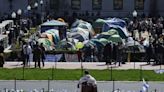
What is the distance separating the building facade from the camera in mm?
76375

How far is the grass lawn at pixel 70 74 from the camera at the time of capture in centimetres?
3116

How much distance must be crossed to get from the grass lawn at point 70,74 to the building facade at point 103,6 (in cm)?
4269

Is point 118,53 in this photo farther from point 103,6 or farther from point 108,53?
point 103,6

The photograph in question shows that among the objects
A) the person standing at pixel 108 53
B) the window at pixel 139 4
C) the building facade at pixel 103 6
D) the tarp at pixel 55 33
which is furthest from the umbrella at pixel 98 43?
the window at pixel 139 4

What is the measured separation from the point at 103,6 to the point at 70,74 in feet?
150

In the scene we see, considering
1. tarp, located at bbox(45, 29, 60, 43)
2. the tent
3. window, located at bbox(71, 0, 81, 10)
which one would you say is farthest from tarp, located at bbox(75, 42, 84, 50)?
window, located at bbox(71, 0, 81, 10)

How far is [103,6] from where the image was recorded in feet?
254

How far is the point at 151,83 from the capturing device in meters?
29.7

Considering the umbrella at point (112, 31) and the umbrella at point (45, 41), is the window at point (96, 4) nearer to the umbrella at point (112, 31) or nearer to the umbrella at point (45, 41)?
the umbrella at point (112, 31)

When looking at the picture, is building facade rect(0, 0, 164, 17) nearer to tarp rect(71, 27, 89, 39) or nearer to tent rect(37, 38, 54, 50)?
tarp rect(71, 27, 89, 39)

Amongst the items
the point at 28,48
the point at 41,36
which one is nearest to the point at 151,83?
the point at 28,48

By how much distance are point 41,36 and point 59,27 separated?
16.6ft

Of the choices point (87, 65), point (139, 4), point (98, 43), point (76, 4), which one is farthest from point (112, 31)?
point (139, 4)

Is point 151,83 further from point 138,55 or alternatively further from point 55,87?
point 138,55
